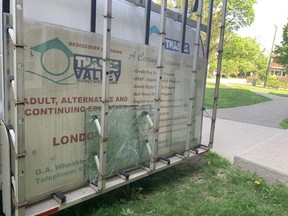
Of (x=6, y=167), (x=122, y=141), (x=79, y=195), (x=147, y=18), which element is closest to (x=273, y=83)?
(x=147, y=18)

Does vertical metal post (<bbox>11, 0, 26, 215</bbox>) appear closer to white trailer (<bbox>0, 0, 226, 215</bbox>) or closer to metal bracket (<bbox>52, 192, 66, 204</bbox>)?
white trailer (<bbox>0, 0, 226, 215</bbox>)

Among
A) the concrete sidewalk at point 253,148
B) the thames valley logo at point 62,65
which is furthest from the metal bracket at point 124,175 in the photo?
the concrete sidewalk at point 253,148

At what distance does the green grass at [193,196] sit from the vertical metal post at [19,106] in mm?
958

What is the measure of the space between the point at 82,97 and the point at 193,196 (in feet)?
6.97

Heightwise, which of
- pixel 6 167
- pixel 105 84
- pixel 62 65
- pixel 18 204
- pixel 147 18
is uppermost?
pixel 147 18

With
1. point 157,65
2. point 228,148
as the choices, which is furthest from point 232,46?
point 157,65

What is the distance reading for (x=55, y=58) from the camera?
99.8 inches

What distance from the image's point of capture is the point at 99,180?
113 inches

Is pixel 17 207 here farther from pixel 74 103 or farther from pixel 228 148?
pixel 228 148

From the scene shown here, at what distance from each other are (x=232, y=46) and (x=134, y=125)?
76.6ft

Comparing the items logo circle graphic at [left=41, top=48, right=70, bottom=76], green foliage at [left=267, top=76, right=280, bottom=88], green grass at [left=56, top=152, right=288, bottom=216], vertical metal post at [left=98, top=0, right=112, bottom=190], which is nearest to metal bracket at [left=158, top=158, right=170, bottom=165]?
green grass at [left=56, top=152, right=288, bottom=216]

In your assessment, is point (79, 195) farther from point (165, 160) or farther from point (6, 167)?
point (165, 160)

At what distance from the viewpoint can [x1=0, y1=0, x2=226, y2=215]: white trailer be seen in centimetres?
228

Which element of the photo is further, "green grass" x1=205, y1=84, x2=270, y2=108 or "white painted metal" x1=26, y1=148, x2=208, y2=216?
"green grass" x1=205, y1=84, x2=270, y2=108
